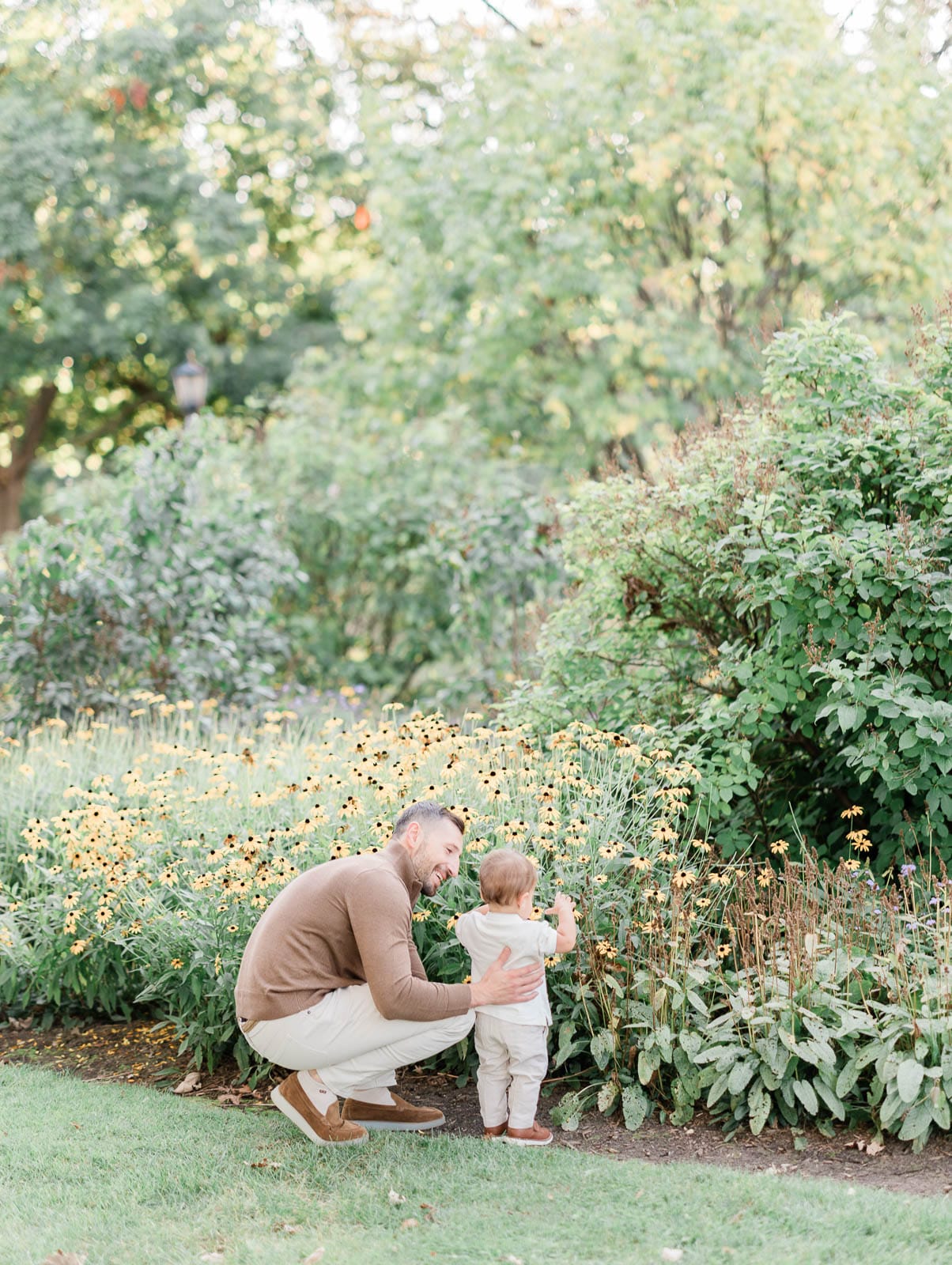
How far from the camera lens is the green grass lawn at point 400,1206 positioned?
2.98m

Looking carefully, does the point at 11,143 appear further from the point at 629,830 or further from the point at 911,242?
the point at 629,830

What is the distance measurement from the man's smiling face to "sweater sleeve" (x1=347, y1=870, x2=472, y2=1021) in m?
0.13

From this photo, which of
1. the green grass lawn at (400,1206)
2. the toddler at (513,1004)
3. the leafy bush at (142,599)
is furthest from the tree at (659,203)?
the green grass lawn at (400,1206)

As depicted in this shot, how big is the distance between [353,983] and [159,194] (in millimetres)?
15303

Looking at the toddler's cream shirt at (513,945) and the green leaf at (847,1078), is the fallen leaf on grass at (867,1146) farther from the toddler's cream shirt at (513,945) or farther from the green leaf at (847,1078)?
the toddler's cream shirt at (513,945)

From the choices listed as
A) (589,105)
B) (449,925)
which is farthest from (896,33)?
(449,925)

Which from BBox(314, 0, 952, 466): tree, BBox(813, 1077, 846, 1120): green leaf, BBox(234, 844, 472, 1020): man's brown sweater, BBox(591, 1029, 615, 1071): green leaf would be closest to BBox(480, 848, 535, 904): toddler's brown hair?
BBox(234, 844, 472, 1020): man's brown sweater

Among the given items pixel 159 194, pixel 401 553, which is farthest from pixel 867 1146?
pixel 159 194

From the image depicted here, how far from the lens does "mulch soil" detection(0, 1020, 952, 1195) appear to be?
134 inches

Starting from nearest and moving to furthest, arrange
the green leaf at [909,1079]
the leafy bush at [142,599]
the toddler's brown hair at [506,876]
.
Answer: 1. the green leaf at [909,1079]
2. the toddler's brown hair at [506,876]
3. the leafy bush at [142,599]

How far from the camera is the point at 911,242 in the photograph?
420 inches

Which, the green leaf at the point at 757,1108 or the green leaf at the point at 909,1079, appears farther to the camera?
the green leaf at the point at 757,1108

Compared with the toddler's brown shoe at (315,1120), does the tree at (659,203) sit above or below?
above

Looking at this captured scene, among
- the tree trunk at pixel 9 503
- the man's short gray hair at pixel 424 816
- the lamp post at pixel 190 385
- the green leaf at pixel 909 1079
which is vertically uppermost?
the lamp post at pixel 190 385
